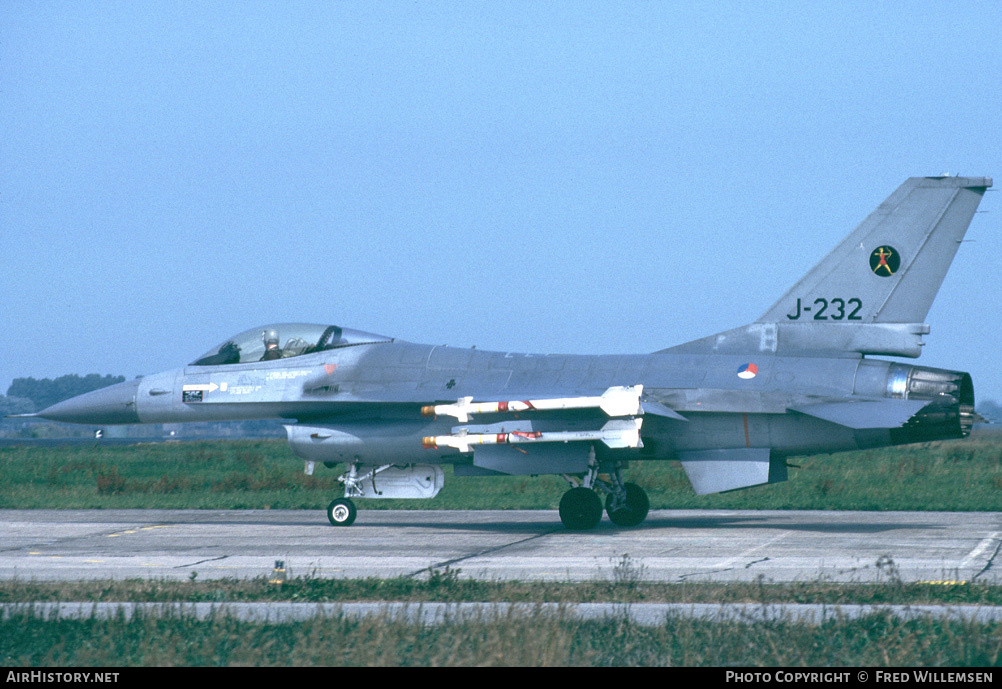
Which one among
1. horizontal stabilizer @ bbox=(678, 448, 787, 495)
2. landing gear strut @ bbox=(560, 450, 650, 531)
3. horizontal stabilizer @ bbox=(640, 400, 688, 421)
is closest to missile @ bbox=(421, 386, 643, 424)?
horizontal stabilizer @ bbox=(640, 400, 688, 421)

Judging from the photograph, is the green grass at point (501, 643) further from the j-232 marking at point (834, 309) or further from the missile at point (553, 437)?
the j-232 marking at point (834, 309)

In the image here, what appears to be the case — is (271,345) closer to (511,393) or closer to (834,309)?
(511,393)

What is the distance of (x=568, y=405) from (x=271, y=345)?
254 inches

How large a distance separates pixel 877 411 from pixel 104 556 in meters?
11.5

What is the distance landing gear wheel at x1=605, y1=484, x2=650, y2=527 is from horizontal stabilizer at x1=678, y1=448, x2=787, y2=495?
1560 millimetres

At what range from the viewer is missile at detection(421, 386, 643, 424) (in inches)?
645

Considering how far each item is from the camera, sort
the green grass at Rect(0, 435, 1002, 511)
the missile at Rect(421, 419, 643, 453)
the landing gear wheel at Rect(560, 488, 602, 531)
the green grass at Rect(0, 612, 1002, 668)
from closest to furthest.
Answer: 1. the green grass at Rect(0, 612, 1002, 668)
2. the missile at Rect(421, 419, 643, 453)
3. the landing gear wheel at Rect(560, 488, 602, 531)
4. the green grass at Rect(0, 435, 1002, 511)

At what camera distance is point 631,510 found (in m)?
18.8

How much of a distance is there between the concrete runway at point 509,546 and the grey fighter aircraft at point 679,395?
1137 millimetres

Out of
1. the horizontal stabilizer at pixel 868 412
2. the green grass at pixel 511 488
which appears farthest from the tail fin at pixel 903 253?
the green grass at pixel 511 488

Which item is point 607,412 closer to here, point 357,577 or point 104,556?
point 357,577

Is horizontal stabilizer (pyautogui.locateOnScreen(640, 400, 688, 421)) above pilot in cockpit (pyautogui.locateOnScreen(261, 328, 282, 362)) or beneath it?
beneath

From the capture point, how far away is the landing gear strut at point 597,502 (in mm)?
17734

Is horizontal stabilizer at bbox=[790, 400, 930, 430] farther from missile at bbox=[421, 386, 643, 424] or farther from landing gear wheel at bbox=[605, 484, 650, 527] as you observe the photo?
landing gear wheel at bbox=[605, 484, 650, 527]
